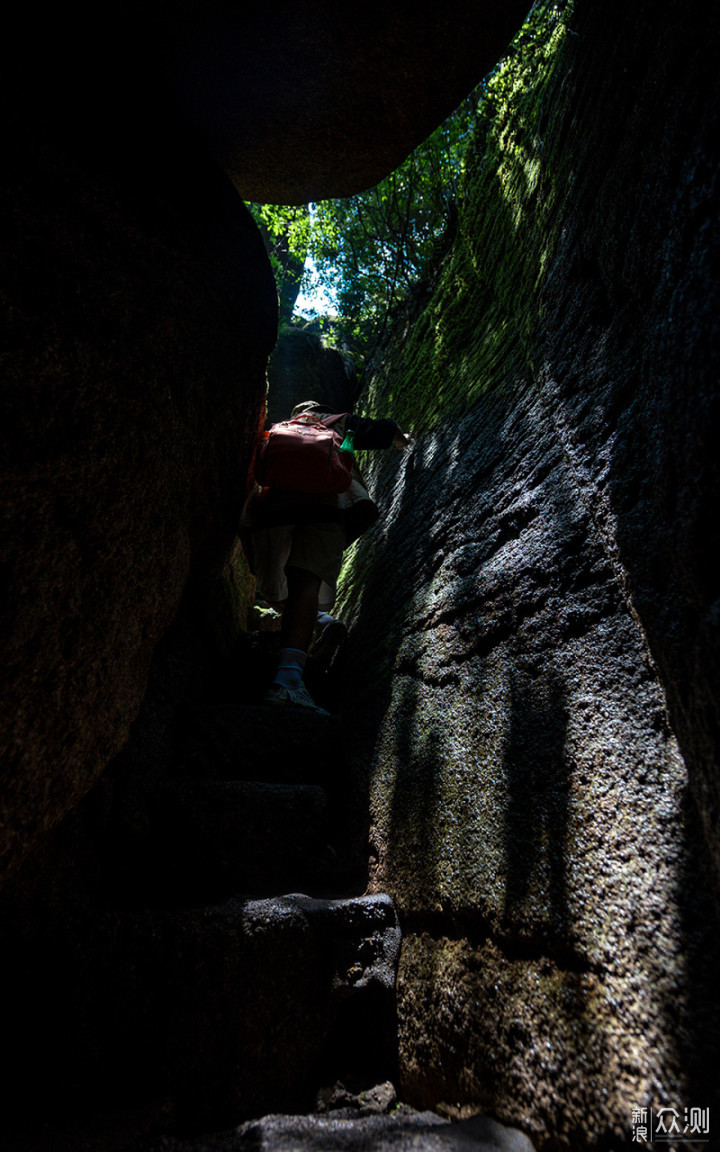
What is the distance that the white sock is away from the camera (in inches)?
106

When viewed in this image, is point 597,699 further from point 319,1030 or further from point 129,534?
point 129,534

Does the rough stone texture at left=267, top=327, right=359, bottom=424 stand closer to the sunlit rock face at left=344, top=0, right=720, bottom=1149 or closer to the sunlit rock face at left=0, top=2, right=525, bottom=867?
the sunlit rock face at left=0, top=2, right=525, bottom=867

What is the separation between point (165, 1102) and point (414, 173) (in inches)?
339

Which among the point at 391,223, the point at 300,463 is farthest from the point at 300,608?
the point at 391,223

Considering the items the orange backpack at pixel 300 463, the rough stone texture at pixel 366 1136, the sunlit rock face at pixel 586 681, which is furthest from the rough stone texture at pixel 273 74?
the rough stone texture at pixel 366 1136

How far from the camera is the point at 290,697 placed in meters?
2.60

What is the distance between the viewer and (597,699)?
115 cm

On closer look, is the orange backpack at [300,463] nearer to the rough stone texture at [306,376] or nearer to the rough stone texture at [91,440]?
the rough stone texture at [91,440]

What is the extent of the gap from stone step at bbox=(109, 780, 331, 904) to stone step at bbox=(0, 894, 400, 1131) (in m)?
0.24

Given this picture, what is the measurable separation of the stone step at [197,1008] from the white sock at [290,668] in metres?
1.35

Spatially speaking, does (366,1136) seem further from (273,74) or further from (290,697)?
(273,74)

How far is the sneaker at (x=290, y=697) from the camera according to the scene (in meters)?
2.53

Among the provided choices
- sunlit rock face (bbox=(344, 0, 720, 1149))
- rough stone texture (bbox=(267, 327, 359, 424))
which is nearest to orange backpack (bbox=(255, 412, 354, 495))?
sunlit rock face (bbox=(344, 0, 720, 1149))

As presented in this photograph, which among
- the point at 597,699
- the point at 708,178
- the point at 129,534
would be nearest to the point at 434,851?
the point at 597,699
